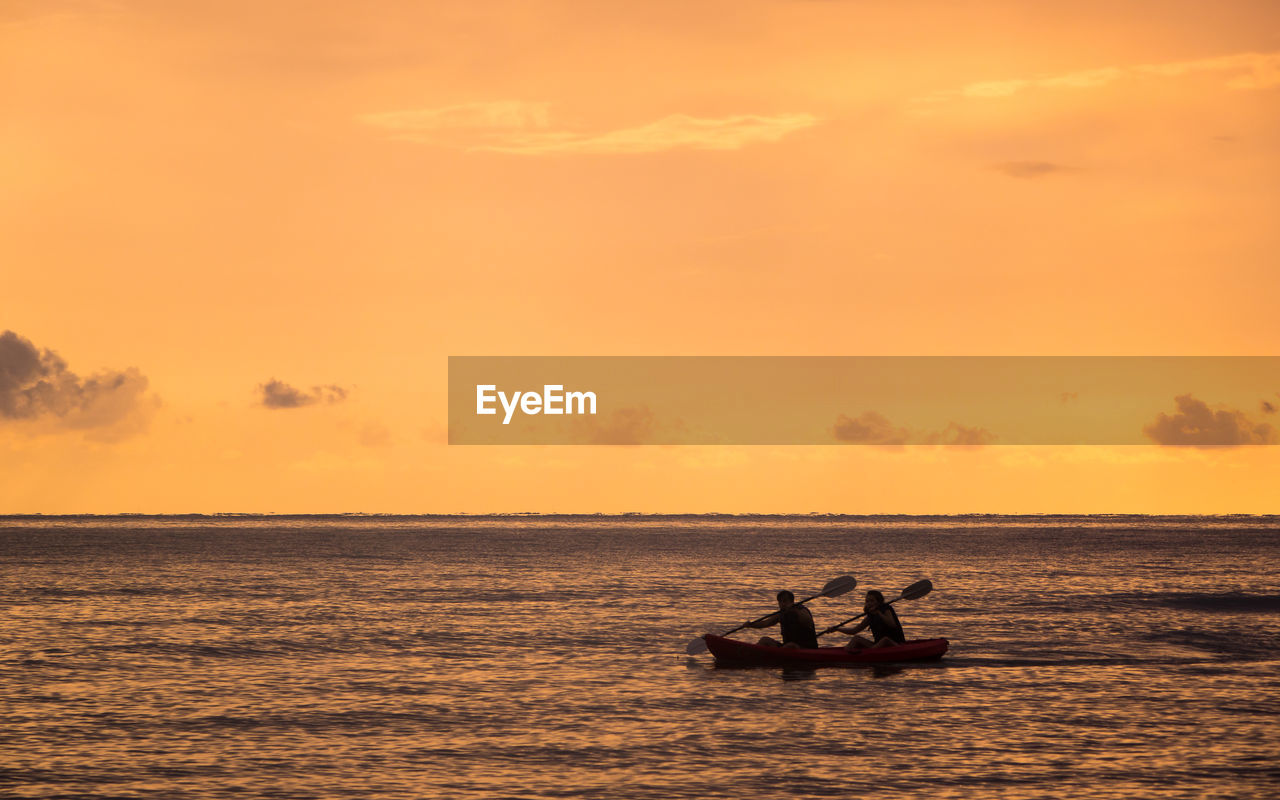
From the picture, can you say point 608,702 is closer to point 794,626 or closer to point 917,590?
point 794,626

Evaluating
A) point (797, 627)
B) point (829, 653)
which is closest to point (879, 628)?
point (829, 653)

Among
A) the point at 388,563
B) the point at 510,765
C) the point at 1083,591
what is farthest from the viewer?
the point at 388,563

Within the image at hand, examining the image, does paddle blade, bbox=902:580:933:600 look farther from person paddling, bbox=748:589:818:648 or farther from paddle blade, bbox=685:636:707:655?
paddle blade, bbox=685:636:707:655

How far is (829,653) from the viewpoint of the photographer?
34906mm

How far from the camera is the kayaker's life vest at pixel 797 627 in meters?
35.4

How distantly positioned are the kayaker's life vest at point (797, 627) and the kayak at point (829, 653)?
1.25 ft

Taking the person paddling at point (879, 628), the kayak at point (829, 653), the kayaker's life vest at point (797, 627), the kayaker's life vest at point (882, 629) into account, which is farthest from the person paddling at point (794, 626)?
the kayaker's life vest at point (882, 629)

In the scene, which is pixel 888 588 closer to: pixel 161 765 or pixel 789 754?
pixel 789 754

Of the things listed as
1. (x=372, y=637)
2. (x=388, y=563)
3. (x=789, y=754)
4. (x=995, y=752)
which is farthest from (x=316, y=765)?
(x=388, y=563)

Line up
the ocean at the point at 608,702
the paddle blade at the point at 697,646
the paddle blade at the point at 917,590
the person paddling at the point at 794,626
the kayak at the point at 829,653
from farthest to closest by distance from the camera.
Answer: the paddle blade at the point at 917,590, the paddle blade at the point at 697,646, the person paddling at the point at 794,626, the kayak at the point at 829,653, the ocean at the point at 608,702

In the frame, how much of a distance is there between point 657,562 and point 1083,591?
5368 centimetres

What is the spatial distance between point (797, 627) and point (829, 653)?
4.04ft

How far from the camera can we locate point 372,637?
45.0 m

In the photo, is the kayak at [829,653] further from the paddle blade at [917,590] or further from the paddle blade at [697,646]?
the paddle blade at [917,590]
